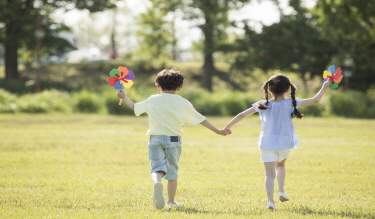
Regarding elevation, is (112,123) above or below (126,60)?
below

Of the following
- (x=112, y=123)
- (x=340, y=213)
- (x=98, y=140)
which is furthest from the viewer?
(x=112, y=123)

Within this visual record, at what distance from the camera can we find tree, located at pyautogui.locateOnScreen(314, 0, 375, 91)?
99.8 feet

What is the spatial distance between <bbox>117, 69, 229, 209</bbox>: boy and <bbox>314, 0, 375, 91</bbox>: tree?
84.9 feet

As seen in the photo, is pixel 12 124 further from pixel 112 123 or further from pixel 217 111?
pixel 217 111

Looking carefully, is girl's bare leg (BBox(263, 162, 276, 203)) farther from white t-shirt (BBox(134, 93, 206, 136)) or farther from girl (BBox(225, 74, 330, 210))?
white t-shirt (BBox(134, 93, 206, 136))

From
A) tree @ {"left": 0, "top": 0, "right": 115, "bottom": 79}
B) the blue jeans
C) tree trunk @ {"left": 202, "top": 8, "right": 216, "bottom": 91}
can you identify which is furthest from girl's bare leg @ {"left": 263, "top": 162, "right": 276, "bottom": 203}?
tree trunk @ {"left": 202, "top": 8, "right": 216, "bottom": 91}

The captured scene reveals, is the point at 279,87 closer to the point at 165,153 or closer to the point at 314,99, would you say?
the point at 314,99

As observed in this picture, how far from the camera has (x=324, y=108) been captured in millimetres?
26984

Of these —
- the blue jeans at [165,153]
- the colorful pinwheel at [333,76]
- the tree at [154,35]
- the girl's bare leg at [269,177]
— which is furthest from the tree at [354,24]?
the blue jeans at [165,153]

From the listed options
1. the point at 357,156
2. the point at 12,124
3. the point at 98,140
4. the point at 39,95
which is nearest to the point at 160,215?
the point at 357,156

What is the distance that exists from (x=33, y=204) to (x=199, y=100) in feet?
69.7

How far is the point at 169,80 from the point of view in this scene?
6.25m

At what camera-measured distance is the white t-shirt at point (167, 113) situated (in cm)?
622

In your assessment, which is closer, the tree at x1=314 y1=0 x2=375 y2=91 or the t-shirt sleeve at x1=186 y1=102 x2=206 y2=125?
the t-shirt sleeve at x1=186 y1=102 x2=206 y2=125
